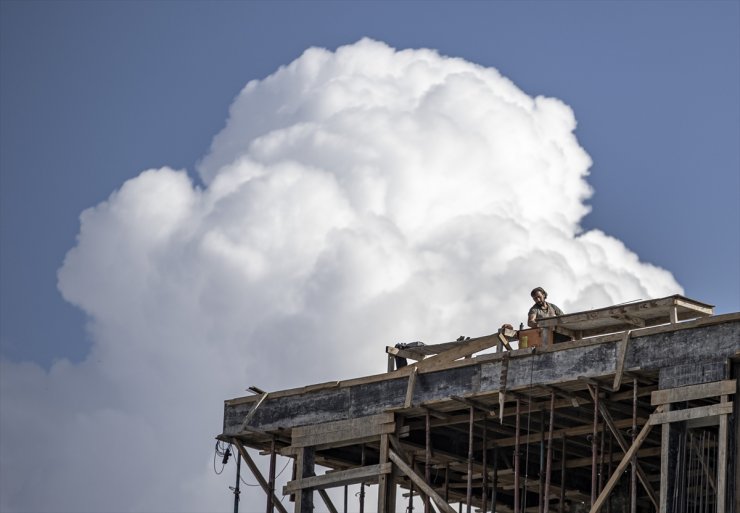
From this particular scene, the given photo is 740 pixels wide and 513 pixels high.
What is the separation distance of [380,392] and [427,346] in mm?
1456

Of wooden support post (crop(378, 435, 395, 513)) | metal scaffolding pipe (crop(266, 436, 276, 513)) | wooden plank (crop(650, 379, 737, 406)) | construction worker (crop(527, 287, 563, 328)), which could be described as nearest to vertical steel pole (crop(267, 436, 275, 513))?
metal scaffolding pipe (crop(266, 436, 276, 513))

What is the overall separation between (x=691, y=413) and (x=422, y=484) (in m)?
6.97

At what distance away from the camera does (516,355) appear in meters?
37.8

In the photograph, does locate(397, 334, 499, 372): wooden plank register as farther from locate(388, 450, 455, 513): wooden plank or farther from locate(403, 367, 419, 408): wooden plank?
locate(388, 450, 455, 513): wooden plank

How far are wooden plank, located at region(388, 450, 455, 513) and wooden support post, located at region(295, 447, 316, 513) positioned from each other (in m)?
2.63

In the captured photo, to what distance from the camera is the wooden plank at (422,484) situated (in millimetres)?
38844

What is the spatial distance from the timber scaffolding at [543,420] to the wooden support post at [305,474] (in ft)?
0.15

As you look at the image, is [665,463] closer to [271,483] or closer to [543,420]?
[543,420]

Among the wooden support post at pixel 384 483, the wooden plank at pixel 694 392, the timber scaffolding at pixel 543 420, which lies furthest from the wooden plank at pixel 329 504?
the wooden plank at pixel 694 392

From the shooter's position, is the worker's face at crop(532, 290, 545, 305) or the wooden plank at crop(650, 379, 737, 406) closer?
the wooden plank at crop(650, 379, 737, 406)

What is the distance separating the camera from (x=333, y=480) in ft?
135

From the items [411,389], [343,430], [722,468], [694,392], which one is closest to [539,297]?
[411,389]

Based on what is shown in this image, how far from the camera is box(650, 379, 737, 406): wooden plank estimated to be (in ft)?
112

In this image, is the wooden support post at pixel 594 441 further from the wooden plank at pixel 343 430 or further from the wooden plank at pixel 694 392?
the wooden plank at pixel 343 430
